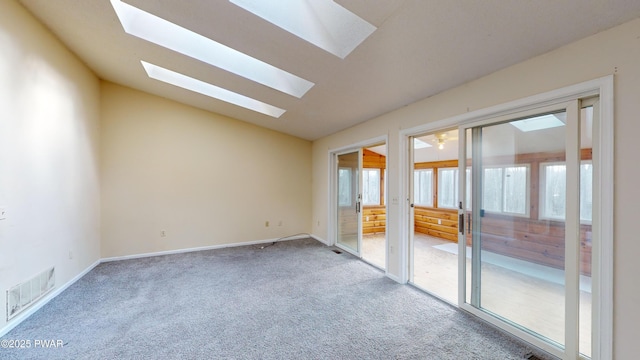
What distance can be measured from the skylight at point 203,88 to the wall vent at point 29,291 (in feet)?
9.07

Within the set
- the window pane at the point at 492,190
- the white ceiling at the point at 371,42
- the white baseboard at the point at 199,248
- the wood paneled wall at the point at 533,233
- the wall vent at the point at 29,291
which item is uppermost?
the white ceiling at the point at 371,42

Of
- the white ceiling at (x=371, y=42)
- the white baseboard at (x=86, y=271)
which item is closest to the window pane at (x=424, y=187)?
the white baseboard at (x=86, y=271)

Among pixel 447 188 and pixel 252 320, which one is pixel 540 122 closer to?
pixel 252 320

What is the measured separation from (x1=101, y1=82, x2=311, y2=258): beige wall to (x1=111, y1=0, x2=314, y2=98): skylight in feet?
6.86

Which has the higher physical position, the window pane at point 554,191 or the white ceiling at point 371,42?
the white ceiling at point 371,42

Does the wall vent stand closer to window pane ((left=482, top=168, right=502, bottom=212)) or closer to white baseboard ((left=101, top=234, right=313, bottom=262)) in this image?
white baseboard ((left=101, top=234, right=313, bottom=262))

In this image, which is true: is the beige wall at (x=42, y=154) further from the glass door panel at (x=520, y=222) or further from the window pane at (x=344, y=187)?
the glass door panel at (x=520, y=222)

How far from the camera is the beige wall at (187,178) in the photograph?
3.96 meters

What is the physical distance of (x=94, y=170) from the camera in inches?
145

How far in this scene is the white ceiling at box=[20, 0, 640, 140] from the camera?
1.46 meters

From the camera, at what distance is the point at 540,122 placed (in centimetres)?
195

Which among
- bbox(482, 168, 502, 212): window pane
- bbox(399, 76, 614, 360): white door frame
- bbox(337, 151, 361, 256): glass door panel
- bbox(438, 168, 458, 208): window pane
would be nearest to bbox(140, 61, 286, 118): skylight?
bbox(337, 151, 361, 256): glass door panel

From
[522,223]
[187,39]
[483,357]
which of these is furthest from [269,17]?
[483,357]

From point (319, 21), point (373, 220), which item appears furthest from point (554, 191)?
point (373, 220)
